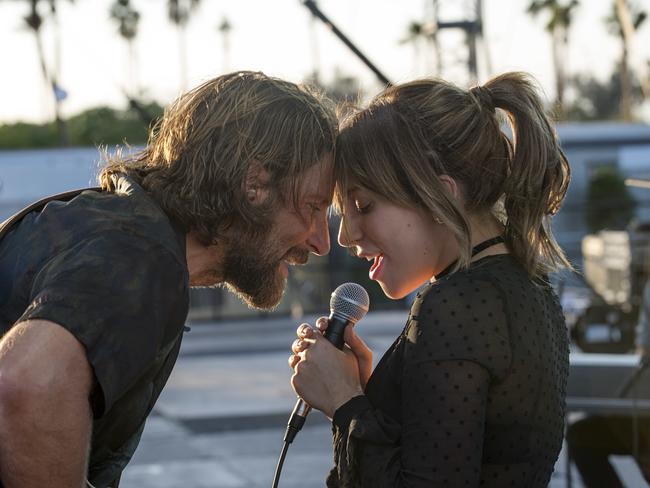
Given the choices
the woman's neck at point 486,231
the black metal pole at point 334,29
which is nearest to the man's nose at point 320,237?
the woman's neck at point 486,231

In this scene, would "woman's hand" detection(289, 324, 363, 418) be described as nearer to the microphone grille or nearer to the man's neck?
the microphone grille

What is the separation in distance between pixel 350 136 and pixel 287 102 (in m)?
0.18

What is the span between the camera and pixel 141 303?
2062mm

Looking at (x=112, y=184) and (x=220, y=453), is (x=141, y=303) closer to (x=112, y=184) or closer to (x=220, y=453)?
(x=112, y=184)

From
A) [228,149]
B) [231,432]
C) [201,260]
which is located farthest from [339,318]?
[231,432]

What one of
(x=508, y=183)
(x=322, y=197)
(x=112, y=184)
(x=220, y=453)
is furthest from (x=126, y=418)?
(x=220, y=453)

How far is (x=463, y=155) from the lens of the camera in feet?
7.60

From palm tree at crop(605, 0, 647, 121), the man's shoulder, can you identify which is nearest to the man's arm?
the man's shoulder

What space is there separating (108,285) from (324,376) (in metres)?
0.57

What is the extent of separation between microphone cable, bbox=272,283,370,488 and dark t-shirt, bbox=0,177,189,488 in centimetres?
40

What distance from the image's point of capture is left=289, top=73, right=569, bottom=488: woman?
2162 mm

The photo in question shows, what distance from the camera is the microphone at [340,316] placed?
99.0 inches

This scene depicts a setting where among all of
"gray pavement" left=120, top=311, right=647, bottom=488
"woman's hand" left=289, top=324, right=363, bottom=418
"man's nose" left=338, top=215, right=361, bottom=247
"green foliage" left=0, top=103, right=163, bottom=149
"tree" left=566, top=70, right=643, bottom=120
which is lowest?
"tree" left=566, top=70, right=643, bottom=120

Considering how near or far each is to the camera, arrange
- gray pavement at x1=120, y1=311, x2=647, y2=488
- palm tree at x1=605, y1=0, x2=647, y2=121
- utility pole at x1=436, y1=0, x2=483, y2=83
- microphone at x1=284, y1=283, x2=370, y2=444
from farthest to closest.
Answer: palm tree at x1=605, y1=0, x2=647, y2=121 < utility pole at x1=436, y1=0, x2=483, y2=83 < gray pavement at x1=120, y1=311, x2=647, y2=488 < microphone at x1=284, y1=283, x2=370, y2=444
